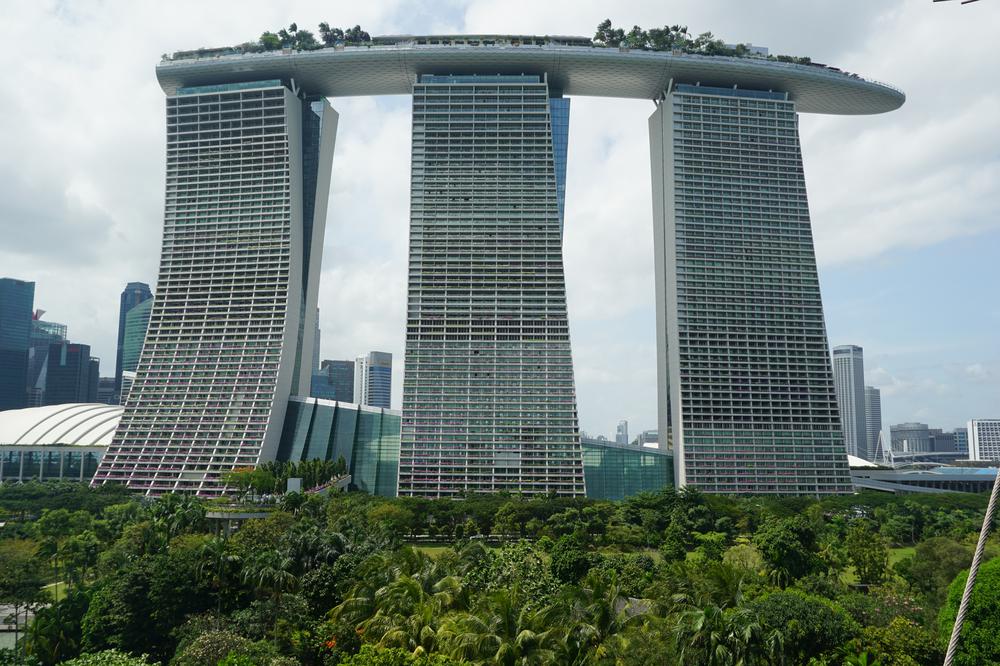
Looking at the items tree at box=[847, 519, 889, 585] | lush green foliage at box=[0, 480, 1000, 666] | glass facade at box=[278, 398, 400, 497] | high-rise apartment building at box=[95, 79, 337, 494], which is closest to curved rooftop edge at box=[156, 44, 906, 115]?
high-rise apartment building at box=[95, 79, 337, 494]

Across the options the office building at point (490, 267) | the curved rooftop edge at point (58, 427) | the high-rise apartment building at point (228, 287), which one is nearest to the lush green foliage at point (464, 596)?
the office building at point (490, 267)

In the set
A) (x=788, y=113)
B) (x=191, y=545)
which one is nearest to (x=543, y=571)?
(x=191, y=545)

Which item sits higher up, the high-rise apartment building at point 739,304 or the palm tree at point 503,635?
the high-rise apartment building at point 739,304

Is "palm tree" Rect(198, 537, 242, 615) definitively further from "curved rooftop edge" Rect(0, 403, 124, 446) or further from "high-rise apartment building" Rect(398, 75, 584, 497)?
"curved rooftop edge" Rect(0, 403, 124, 446)

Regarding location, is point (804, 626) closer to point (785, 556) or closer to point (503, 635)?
point (503, 635)

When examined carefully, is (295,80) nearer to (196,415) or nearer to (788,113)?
(196,415)

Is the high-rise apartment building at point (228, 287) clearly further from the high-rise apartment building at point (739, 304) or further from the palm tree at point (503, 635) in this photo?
the palm tree at point (503, 635)
